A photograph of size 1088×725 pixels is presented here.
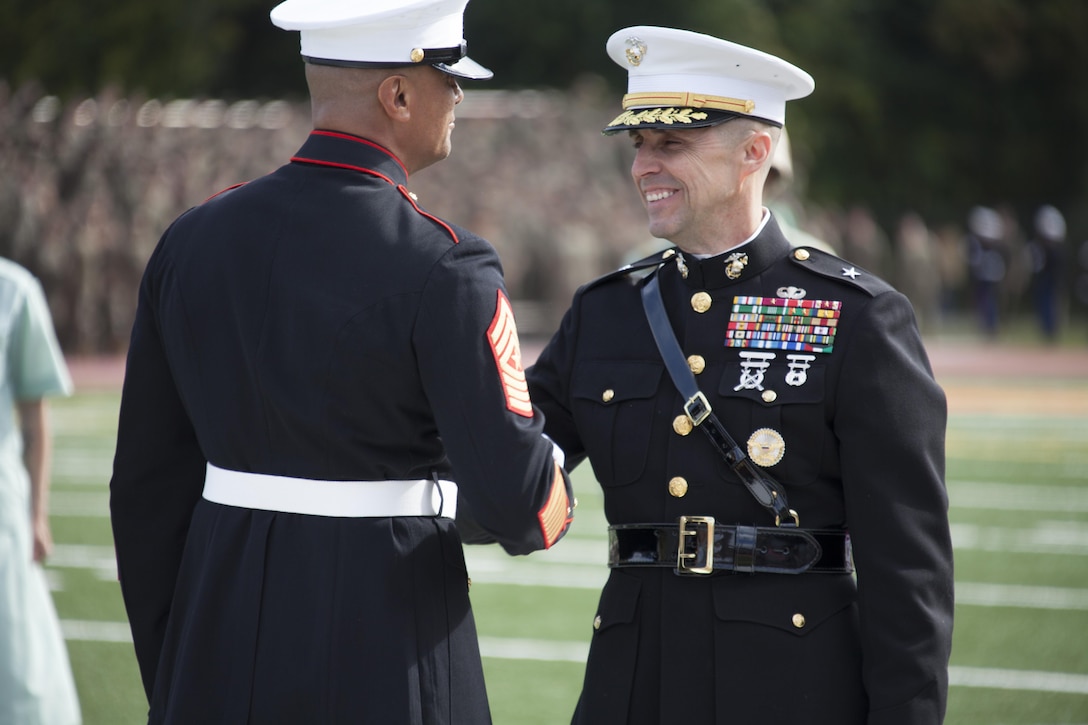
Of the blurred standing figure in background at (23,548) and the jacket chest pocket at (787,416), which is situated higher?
the jacket chest pocket at (787,416)

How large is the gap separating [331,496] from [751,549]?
81 centimetres

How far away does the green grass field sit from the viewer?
19.9 feet

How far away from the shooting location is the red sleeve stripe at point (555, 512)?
259 centimetres

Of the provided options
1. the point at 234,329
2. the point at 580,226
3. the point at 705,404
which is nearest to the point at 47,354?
the point at 234,329

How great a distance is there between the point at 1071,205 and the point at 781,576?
1356 inches

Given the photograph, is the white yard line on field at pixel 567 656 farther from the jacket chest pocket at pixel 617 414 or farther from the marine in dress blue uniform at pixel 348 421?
the marine in dress blue uniform at pixel 348 421

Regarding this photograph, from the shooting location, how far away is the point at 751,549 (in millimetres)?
2818

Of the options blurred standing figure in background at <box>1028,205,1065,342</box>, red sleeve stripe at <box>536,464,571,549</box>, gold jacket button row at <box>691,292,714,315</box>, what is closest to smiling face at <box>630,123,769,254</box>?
gold jacket button row at <box>691,292,714,315</box>

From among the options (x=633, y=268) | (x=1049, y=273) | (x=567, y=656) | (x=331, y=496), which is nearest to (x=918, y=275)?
(x=1049, y=273)

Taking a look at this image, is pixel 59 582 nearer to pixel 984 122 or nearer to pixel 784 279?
pixel 784 279

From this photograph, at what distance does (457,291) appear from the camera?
253cm

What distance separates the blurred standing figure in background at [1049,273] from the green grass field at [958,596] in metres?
11.9

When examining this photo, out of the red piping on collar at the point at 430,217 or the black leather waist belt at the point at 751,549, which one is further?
the black leather waist belt at the point at 751,549

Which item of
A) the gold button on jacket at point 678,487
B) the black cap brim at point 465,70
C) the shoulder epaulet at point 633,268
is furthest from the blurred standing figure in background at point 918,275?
the black cap brim at point 465,70
